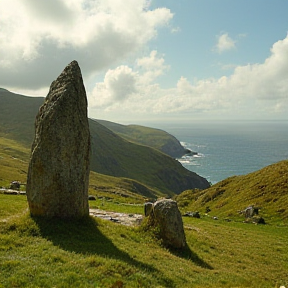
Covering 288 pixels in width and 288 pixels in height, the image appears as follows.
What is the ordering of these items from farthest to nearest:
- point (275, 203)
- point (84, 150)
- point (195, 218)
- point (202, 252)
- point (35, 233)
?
point (275, 203) < point (195, 218) < point (202, 252) < point (84, 150) < point (35, 233)

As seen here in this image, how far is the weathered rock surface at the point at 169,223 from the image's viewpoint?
1948 cm

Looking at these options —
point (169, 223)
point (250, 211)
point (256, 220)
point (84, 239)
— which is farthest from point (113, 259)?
point (250, 211)

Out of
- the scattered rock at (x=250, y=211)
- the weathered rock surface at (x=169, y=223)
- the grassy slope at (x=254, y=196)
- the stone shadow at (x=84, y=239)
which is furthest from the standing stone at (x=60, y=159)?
the grassy slope at (x=254, y=196)

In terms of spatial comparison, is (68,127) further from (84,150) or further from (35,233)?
(35,233)

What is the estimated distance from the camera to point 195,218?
1603 inches

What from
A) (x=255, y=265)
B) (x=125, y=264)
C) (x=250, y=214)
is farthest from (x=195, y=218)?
(x=125, y=264)

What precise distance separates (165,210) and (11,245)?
9.99 metres

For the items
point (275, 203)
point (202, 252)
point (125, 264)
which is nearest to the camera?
point (125, 264)

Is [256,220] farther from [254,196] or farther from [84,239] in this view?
[84,239]

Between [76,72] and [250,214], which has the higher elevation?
[76,72]

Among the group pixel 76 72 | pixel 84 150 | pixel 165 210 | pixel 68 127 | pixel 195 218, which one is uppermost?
pixel 76 72

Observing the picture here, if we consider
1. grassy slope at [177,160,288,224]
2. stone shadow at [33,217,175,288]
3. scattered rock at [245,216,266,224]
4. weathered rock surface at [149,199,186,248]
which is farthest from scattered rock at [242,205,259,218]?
stone shadow at [33,217,175,288]

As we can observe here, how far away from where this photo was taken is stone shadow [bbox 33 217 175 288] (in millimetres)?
14250

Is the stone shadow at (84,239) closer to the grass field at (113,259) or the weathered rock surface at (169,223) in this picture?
the grass field at (113,259)
